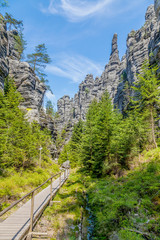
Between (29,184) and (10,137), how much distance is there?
16.5 ft

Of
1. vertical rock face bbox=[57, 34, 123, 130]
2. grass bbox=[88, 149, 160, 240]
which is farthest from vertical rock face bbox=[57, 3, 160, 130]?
grass bbox=[88, 149, 160, 240]

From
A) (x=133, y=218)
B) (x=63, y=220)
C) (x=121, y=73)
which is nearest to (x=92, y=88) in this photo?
(x=121, y=73)

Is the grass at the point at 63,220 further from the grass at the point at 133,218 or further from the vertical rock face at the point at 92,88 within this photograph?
the vertical rock face at the point at 92,88

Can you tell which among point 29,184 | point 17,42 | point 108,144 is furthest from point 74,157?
point 17,42

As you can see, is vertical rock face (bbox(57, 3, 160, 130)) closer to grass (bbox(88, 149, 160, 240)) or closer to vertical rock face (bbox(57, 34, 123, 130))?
vertical rock face (bbox(57, 34, 123, 130))

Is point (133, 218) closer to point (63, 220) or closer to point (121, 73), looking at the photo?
point (63, 220)

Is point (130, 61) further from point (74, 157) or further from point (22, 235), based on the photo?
point (22, 235)

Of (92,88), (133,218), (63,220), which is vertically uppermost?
(92,88)

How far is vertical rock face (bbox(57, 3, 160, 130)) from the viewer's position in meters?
36.3

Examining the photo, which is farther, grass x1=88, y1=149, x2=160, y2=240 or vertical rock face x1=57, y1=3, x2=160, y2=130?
vertical rock face x1=57, y1=3, x2=160, y2=130

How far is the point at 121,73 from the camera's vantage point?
54.6m

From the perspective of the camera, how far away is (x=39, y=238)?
516cm

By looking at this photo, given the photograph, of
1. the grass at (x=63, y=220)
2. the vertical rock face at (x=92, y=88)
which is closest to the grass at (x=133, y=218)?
the grass at (x=63, y=220)

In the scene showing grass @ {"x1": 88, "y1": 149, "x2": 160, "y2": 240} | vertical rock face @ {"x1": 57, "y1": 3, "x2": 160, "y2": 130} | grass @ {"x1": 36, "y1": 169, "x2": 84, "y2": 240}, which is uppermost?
vertical rock face @ {"x1": 57, "y1": 3, "x2": 160, "y2": 130}
